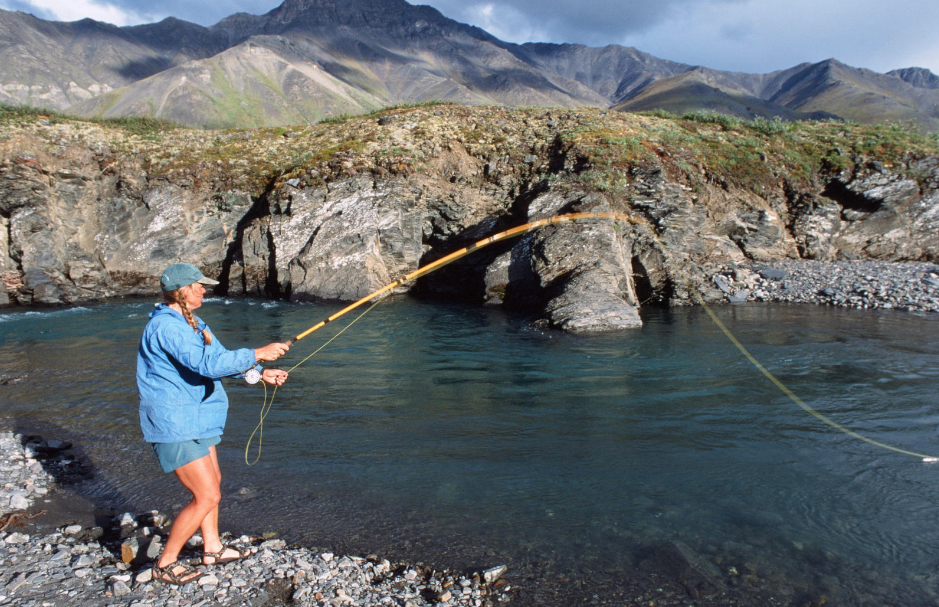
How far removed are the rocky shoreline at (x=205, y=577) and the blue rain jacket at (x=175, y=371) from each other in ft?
4.08

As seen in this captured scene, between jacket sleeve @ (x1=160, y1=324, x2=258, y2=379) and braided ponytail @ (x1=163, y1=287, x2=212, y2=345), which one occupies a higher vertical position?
braided ponytail @ (x1=163, y1=287, x2=212, y2=345)

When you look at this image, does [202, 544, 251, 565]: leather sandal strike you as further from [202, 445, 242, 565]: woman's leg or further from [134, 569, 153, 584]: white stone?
[134, 569, 153, 584]: white stone

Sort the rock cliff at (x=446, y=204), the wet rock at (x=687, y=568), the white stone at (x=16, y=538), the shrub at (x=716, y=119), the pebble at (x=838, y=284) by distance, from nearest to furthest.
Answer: the wet rock at (x=687, y=568) → the white stone at (x=16, y=538) → the pebble at (x=838, y=284) → the rock cliff at (x=446, y=204) → the shrub at (x=716, y=119)

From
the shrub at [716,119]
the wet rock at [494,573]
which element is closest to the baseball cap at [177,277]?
the wet rock at [494,573]

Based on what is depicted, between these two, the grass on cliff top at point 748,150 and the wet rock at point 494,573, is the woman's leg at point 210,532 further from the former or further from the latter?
the grass on cliff top at point 748,150

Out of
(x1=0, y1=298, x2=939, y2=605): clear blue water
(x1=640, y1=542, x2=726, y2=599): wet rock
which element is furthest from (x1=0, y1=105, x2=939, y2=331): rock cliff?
(x1=640, y1=542, x2=726, y2=599): wet rock

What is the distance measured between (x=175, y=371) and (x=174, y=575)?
1.69 m

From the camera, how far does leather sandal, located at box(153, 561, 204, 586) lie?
4.30m

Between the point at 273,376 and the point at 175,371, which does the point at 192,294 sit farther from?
the point at 273,376

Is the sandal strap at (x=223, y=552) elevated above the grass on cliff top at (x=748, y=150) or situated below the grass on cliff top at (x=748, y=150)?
below

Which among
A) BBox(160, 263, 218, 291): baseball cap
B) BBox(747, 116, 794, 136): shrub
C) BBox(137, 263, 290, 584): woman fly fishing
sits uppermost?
BBox(747, 116, 794, 136): shrub

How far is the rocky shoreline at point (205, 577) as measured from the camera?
13.7 feet

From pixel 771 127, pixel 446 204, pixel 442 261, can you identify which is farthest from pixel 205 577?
pixel 771 127

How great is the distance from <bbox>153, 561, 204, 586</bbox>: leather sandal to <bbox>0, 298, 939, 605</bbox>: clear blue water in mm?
975
